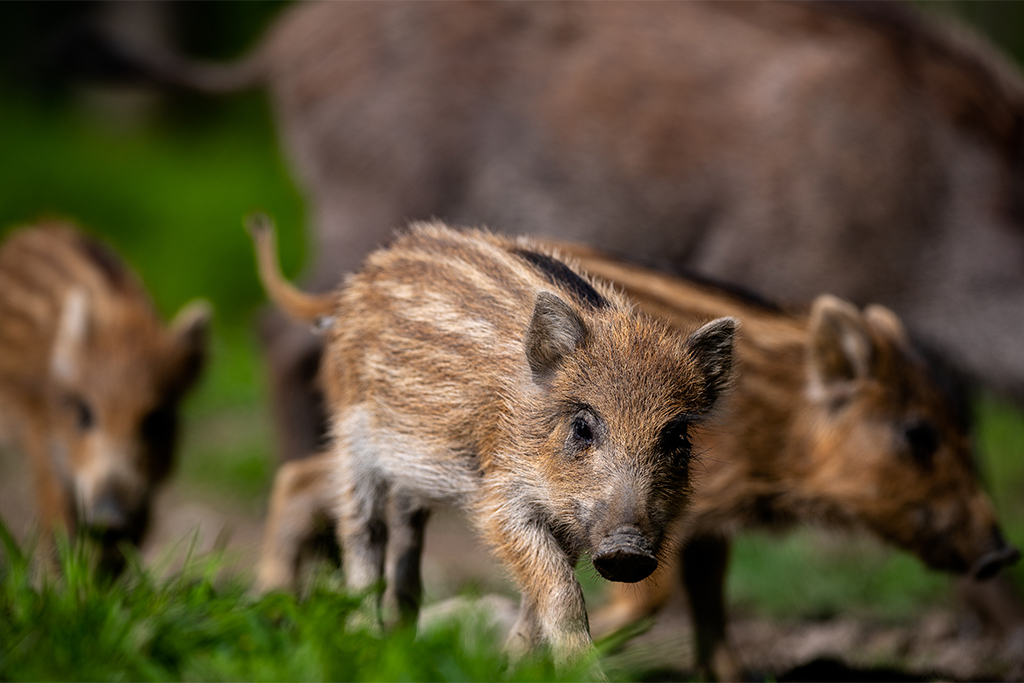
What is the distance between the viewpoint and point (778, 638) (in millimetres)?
3783

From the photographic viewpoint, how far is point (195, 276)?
848 centimetres

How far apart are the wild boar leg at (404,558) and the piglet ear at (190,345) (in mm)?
1765

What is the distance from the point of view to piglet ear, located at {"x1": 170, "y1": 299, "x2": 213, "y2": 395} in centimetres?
422

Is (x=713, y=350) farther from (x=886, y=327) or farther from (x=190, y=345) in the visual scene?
(x=190, y=345)

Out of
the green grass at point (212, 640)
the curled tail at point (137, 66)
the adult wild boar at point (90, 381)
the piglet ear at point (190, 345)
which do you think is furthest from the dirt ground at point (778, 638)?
the curled tail at point (137, 66)

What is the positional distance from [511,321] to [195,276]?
6.50 meters

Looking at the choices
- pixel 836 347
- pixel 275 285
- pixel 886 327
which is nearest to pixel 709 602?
pixel 836 347

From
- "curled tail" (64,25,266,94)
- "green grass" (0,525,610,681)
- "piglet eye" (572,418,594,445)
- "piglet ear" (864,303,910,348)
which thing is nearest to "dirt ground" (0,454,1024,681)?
"green grass" (0,525,610,681)

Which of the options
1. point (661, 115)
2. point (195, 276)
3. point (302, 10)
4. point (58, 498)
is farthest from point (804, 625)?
point (195, 276)

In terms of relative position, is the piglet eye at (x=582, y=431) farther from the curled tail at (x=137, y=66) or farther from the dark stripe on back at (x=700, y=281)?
the curled tail at (x=137, y=66)

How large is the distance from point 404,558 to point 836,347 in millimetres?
1344

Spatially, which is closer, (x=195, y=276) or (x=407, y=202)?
(x=407, y=202)

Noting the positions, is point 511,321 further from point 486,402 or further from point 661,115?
point 661,115

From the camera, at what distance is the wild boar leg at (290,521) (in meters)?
3.50
